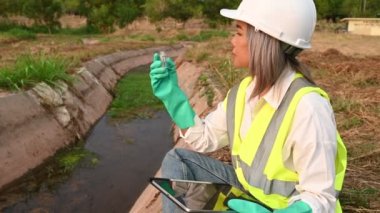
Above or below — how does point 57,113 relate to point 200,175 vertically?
below

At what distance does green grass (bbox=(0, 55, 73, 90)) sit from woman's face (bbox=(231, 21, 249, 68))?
536 cm

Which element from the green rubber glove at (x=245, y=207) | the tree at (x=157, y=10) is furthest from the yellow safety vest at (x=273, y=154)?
the tree at (x=157, y=10)

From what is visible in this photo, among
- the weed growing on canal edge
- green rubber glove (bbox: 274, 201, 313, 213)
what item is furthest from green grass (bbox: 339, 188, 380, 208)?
the weed growing on canal edge

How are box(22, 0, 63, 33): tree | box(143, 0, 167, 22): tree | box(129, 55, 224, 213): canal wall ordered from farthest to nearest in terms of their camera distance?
box(143, 0, 167, 22): tree → box(22, 0, 63, 33): tree → box(129, 55, 224, 213): canal wall

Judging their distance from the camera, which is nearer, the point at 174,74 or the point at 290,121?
the point at 290,121

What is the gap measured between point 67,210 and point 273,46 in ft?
12.0

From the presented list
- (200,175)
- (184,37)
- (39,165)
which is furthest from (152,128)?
(184,37)

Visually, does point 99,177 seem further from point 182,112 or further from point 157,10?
point 157,10

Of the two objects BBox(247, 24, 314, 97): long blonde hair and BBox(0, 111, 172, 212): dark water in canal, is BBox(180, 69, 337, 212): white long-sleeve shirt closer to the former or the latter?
BBox(247, 24, 314, 97): long blonde hair

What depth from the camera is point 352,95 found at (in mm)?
6734

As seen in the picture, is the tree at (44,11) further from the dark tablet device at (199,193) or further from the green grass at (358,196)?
the dark tablet device at (199,193)

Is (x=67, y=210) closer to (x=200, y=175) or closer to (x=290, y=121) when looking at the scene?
(x=200, y=175)

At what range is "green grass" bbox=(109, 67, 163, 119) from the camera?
9.65 metres

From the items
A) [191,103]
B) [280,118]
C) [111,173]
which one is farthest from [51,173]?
[280,118]
